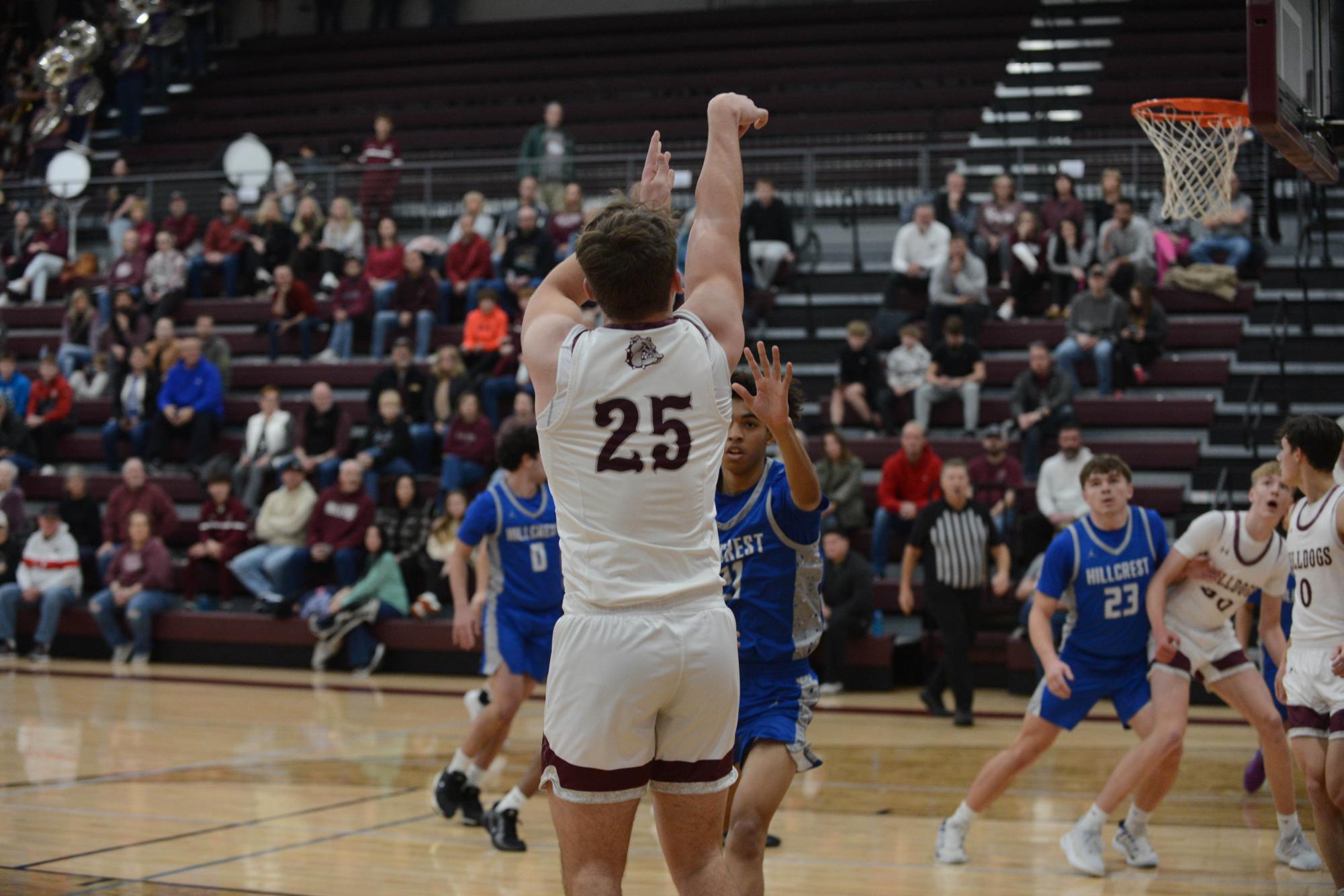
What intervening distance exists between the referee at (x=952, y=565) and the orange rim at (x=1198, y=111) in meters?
3.67

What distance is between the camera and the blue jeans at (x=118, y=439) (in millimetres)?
16438

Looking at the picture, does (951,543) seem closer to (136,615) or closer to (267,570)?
(267,570)

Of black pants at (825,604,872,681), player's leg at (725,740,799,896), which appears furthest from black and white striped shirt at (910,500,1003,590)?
player's leg at (725,740,799,896)

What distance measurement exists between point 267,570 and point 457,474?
6.72 ft

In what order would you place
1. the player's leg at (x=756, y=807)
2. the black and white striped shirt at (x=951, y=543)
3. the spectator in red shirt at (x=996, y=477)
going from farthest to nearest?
the spectator in red shirt at (x=996, y=477) → the black and white striped shirt at (x=951, y=543) → the player's leg at (x=756, y=807)

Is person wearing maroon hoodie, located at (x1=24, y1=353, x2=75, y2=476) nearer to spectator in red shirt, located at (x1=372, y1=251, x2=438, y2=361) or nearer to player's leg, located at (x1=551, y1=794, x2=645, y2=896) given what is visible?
spectator in red shirt, located at (x1=372, y1=251, x2=438, y2=361)

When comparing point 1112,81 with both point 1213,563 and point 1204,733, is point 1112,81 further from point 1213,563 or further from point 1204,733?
point 1213,563

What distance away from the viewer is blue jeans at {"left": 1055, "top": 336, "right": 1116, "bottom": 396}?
13836 millimetres

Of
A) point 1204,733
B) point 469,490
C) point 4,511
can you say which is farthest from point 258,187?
point 1204,733

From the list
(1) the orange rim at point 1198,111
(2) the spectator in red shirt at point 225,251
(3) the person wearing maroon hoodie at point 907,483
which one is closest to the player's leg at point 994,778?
(1) the orange rim at point 1198,111

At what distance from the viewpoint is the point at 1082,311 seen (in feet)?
46.1

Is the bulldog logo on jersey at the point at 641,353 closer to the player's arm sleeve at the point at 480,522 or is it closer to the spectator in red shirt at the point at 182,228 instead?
the player's arm sleeve at the point at 480,522

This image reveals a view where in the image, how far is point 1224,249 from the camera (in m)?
15.2

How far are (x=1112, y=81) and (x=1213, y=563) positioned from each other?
47.0ft
